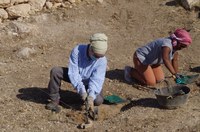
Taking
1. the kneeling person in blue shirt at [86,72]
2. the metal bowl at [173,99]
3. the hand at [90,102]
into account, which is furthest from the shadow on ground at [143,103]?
the hand at [90,102]

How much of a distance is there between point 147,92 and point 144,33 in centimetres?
273

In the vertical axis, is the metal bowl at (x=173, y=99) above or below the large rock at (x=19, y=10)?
above

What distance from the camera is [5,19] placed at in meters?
10.0

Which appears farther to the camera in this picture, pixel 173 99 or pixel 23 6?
pixel 23 6

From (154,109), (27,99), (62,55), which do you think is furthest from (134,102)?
(62,55)

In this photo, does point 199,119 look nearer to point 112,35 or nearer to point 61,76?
point 61,76

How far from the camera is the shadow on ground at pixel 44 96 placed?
22.5 feet

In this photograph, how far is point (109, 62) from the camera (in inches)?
338

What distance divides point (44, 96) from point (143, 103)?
140 centimetres

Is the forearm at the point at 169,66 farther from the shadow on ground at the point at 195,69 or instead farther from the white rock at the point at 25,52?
the white rock at the point at 25,52

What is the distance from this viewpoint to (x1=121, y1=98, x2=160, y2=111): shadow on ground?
22.2 ft

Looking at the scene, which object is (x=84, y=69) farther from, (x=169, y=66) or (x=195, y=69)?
(x=195, y=69)

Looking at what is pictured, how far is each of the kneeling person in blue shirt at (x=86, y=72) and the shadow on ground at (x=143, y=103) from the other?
0.41m

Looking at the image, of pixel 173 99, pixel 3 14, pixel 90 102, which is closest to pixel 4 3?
pixel 3 14
